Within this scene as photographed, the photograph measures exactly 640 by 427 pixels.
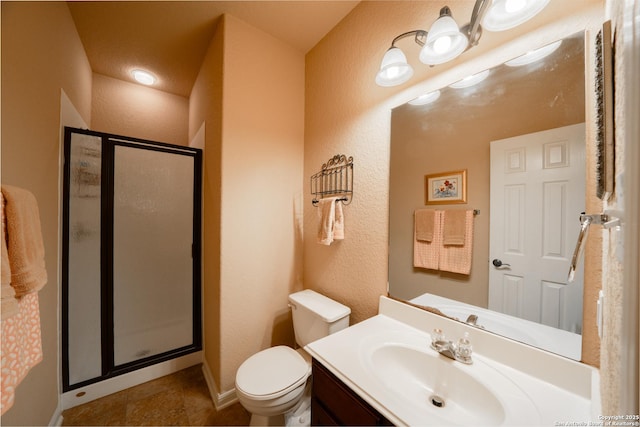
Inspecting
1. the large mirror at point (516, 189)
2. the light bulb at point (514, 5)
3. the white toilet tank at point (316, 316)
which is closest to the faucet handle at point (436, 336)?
the large mirror at point (516, 189)

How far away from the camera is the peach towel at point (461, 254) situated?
978 millimetres

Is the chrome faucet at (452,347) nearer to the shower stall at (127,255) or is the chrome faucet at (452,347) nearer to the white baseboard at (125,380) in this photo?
the shower stall at (127,255)

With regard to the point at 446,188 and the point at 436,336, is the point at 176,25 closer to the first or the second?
the point at 446,188

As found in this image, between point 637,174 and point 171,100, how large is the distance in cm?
336

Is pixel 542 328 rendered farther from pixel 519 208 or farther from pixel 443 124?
pixel 443 124

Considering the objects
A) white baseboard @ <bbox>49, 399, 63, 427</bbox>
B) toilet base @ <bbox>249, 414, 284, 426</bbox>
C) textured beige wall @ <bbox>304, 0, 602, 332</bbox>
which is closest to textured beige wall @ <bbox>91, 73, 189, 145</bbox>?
textured beige wall @ <bbox>304, 0, 602, 332</bbox>

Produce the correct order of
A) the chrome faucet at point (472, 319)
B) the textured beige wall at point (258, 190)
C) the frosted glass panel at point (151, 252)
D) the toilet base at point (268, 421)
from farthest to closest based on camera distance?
the frosted glass panel at point (151, 252)
the textured beige wall at point (258, 190)
the toilet base at point (268, 421)
the chrome faucet at point (472, 319)

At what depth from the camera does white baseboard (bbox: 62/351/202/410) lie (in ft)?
4.94

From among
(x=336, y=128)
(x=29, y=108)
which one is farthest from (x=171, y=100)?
(x=336, y=128)

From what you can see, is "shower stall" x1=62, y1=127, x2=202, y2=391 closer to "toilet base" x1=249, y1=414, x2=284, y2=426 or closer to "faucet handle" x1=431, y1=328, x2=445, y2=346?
"toilet base" x1=249, y1=414, x2=284, y2=426

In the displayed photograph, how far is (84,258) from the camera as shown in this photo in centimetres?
155

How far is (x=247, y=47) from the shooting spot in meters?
1.59

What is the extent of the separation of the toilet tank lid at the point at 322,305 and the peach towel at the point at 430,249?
533 mm

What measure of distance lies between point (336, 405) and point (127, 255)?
1.76 meters
